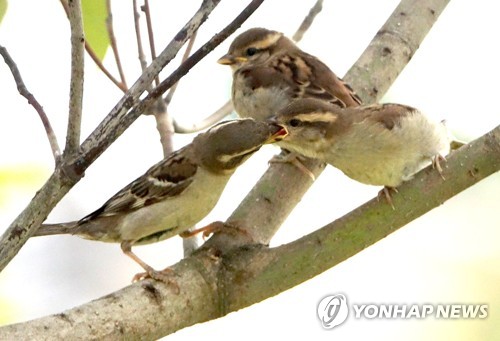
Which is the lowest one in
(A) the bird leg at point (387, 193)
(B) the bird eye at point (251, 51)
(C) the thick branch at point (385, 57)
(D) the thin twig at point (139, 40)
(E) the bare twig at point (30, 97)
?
(A) the bird leg at point (387, 193)

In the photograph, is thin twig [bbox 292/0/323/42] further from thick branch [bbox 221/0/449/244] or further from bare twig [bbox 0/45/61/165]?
bare twig [bbox 0/45/61/165]

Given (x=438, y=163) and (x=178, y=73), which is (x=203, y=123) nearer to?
(x=438, y=163)

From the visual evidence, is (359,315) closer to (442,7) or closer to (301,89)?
(301,89)

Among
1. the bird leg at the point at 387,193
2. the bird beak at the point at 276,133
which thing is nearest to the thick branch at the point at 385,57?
the bird beak at the point at 276,133

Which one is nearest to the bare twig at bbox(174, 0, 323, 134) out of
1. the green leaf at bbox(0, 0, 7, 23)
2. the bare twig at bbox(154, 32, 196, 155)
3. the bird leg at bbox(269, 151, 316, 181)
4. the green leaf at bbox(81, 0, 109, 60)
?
the bare twig at bbox(154, 32, 196, 155)

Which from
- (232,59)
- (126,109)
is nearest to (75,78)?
(126,109)

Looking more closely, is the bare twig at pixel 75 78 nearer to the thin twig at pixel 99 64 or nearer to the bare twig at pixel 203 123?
the thin twig at pixel 99 64
